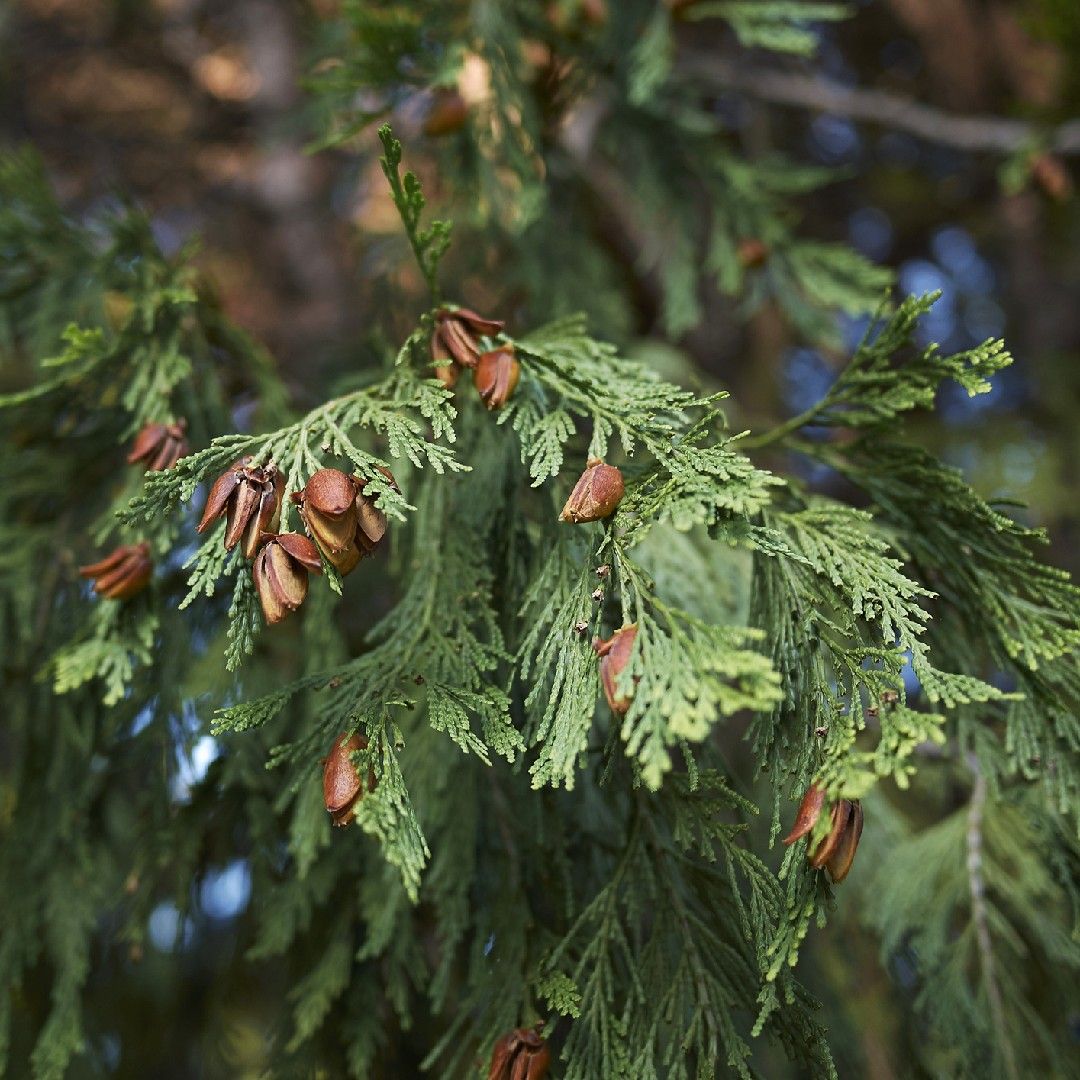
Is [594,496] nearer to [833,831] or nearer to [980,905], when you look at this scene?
[833,831]

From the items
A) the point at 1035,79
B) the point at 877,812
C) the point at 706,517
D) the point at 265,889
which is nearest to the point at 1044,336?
the point at 1035,79

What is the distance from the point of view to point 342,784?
978 millimetres

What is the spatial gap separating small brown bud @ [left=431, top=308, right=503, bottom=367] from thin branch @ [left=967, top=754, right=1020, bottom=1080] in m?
1.01

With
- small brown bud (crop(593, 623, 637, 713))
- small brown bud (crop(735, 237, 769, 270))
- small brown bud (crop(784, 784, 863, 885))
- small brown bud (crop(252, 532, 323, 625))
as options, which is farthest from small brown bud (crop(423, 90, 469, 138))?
small brown bud (crop(784, 784, 863, 885))

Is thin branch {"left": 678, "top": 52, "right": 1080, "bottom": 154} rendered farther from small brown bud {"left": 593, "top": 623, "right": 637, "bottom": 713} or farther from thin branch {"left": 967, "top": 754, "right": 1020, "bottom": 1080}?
small brown bud {"left": 593, "top": 623, "right": 637, "bottom": 713}

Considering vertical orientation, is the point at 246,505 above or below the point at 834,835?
above

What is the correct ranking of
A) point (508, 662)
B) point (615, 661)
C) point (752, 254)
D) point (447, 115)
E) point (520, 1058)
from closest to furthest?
point (615, 661)
point (520, 1058)
point (508, 662)
point (447, 115)
point (752, 254)

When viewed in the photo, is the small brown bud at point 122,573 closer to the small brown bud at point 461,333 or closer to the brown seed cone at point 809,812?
the small brown bud at point 461,333

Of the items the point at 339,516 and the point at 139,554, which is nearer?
the point at 339,516

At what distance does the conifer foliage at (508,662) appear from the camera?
99cm

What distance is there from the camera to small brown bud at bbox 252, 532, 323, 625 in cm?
96

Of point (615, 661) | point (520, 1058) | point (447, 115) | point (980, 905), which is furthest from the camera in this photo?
point (447, 115)

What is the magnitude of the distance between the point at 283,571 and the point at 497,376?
0.34 meters

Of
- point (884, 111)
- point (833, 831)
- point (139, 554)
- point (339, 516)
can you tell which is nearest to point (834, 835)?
point (833, 831)
